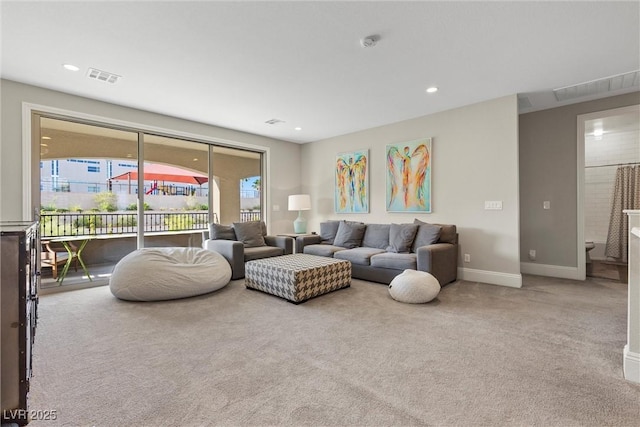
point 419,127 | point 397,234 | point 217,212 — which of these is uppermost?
point 419,127

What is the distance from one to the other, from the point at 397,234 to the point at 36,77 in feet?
16.0

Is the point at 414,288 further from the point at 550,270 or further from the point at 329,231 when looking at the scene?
the point at 550,270

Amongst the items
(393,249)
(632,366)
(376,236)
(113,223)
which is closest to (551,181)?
(393,249)

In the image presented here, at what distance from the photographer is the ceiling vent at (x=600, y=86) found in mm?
3389

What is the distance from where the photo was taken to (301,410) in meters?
1.50

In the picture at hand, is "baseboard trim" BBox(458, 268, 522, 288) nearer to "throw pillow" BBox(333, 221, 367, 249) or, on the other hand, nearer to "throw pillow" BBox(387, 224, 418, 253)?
"throw pillow" BBox(387, 224, 418, 253)

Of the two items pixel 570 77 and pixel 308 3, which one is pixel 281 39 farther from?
pixel 570 77

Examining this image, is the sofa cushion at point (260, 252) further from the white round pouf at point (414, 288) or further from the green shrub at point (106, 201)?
the white round pouf at point (414, 288)

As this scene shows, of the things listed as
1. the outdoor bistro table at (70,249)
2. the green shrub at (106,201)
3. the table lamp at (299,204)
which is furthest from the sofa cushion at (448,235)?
the outdoor bistro table at (70,249)

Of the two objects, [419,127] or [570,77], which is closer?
[570,77]

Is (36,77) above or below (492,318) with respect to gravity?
above

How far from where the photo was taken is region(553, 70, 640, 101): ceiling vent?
339 centimetres

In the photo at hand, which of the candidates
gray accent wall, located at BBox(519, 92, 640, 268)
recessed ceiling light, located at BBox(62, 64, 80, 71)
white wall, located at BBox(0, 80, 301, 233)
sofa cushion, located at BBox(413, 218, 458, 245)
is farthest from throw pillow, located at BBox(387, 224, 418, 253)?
recessed ceiling light, located at BBox(62, 64, 80, 71)

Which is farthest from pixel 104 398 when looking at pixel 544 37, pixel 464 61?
pixel 544 37
